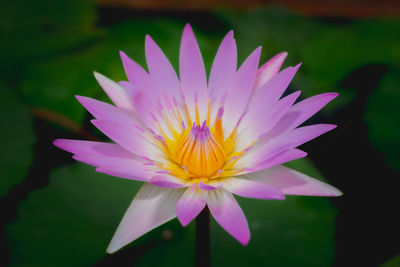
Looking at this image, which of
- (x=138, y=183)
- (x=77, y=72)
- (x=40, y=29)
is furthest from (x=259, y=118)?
(x=40, y=29)

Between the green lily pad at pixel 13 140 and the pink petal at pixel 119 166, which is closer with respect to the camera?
the pink petal at pixel 119 166

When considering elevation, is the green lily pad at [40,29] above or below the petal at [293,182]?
above

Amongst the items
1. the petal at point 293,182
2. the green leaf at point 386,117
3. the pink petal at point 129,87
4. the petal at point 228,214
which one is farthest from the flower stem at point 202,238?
the green leaf at point 386,117

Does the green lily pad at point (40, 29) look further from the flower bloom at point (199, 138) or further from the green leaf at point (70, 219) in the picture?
the flower bloom at point (199, 138)

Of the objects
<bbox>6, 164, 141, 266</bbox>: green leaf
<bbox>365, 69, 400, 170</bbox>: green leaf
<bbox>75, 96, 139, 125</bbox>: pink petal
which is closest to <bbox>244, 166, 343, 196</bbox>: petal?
<bbox>75, 96, 139, 125</bbox>: pink petal

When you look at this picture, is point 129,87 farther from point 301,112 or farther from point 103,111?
point 301,112
